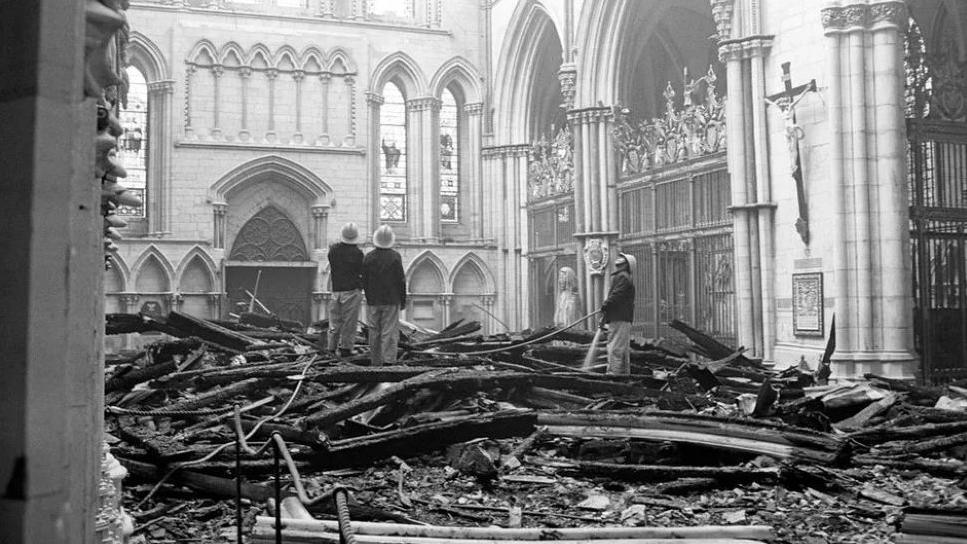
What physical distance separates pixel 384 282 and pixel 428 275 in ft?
45.9

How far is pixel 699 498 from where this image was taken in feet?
20.0

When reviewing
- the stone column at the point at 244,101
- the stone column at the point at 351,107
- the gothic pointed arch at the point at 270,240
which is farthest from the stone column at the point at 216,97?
the stone column at the point at 351,107

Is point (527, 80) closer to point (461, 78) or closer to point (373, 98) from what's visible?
point (461, 78)

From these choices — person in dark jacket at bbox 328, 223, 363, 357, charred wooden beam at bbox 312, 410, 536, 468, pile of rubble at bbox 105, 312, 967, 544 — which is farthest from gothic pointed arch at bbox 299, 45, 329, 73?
charred wooden beam at bbox 312, 410, 536, 468

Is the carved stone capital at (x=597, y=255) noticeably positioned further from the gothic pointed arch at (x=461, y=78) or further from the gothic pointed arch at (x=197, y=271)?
the gothic pointed arch at (x=197, y=271)

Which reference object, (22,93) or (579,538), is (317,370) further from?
(22,93)

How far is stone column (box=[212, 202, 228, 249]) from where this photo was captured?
76.1 feet

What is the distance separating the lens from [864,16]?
1205 cm

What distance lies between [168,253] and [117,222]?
19810 millimetres

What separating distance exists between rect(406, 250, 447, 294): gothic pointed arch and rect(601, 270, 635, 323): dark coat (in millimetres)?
13916

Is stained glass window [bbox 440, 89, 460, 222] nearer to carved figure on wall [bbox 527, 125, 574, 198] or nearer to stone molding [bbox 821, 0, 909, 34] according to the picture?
carved figure on wall [bbox 527, 125, 574, 198]

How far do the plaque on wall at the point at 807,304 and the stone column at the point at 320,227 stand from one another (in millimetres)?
13719

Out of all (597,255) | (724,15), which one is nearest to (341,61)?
(597,255)

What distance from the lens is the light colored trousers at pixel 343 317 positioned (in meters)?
12.0
